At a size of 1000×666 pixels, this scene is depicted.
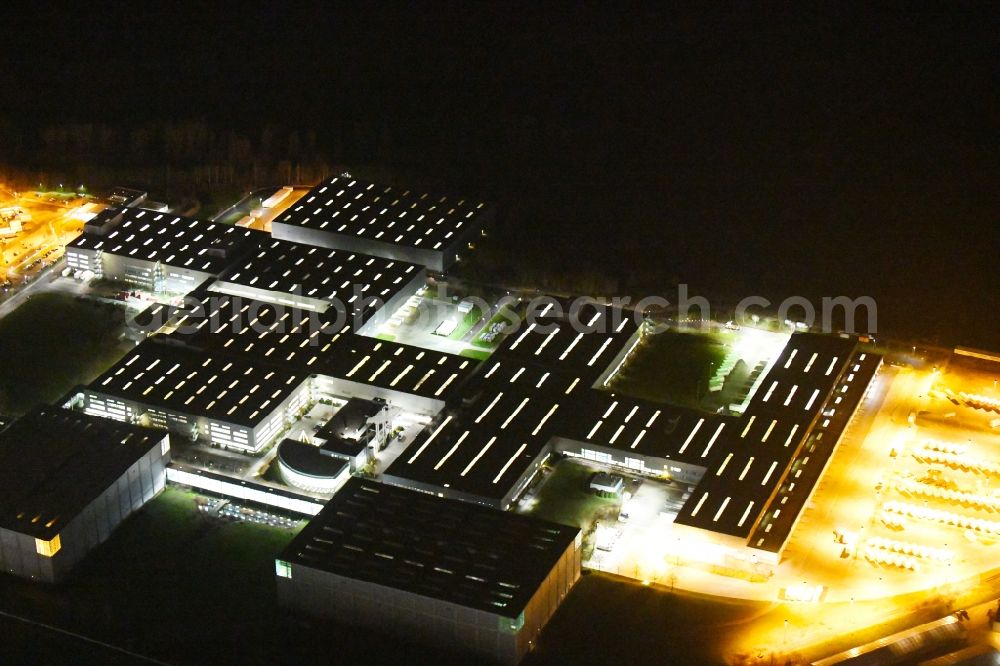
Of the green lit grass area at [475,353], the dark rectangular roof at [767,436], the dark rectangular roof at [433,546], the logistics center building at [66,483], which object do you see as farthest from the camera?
the green lit grass area at [475,353]

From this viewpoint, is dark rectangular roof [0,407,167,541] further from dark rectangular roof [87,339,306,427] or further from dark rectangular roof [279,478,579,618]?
dark rectangular roof [279,478,579,618]

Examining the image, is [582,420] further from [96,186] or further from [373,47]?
[373,47]

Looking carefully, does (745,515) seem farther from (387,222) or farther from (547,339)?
(387,222)

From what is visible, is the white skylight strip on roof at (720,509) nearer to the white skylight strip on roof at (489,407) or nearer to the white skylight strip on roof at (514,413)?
the white skylight strip on roof at (514,413)

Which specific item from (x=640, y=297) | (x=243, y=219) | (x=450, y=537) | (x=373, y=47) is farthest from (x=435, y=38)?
(x=450, y=537)

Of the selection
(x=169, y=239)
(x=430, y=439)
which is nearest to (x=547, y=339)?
(x=430, y=439)

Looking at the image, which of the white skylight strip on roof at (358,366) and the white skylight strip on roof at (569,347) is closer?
the white skylight strip on roof at (358,366)

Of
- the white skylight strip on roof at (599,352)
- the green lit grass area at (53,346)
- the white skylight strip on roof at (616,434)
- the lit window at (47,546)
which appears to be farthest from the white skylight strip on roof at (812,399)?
the green lit grass area at (53,346)
